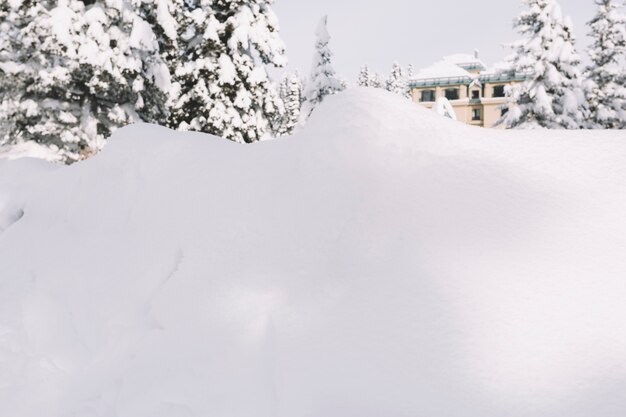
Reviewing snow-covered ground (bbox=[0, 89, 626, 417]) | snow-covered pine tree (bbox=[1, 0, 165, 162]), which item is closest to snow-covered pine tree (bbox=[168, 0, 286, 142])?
snow-covered pine tree (bbox=[1, 0, 165, 162])

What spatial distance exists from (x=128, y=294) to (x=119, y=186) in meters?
1.34

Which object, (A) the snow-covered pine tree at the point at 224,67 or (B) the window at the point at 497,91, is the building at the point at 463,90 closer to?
(B) the window at the point at 497,91

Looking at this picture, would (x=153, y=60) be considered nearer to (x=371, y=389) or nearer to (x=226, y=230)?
(x=226, y=230)

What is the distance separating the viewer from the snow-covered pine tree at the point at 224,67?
656 inches

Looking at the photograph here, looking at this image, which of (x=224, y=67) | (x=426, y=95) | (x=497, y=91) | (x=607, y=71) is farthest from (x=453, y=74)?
(x=224, y=67)

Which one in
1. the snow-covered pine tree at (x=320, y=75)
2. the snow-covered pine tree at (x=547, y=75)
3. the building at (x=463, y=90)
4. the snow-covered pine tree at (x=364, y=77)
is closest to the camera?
the snow-covered pine tree at (x=547, y=75)

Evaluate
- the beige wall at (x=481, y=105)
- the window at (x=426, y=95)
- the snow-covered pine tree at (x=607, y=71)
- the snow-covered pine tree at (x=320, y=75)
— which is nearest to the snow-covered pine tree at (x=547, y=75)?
the snow-covered pine tree at (x=607, y=71)

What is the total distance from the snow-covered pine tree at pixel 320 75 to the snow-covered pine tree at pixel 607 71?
1174cm

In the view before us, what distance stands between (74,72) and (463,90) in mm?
51242

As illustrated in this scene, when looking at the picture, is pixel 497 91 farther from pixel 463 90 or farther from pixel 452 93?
pixel 452 93

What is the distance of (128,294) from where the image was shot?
3539 mm

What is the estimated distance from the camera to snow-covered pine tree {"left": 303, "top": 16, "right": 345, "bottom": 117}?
80.9 feet

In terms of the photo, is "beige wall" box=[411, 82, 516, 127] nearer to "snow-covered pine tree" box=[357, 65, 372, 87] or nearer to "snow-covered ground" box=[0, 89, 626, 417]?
"snow-covered pine tree" box=[357, 65, 372, 87]

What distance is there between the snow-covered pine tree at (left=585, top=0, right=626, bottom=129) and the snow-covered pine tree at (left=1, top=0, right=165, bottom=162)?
18.8 m
